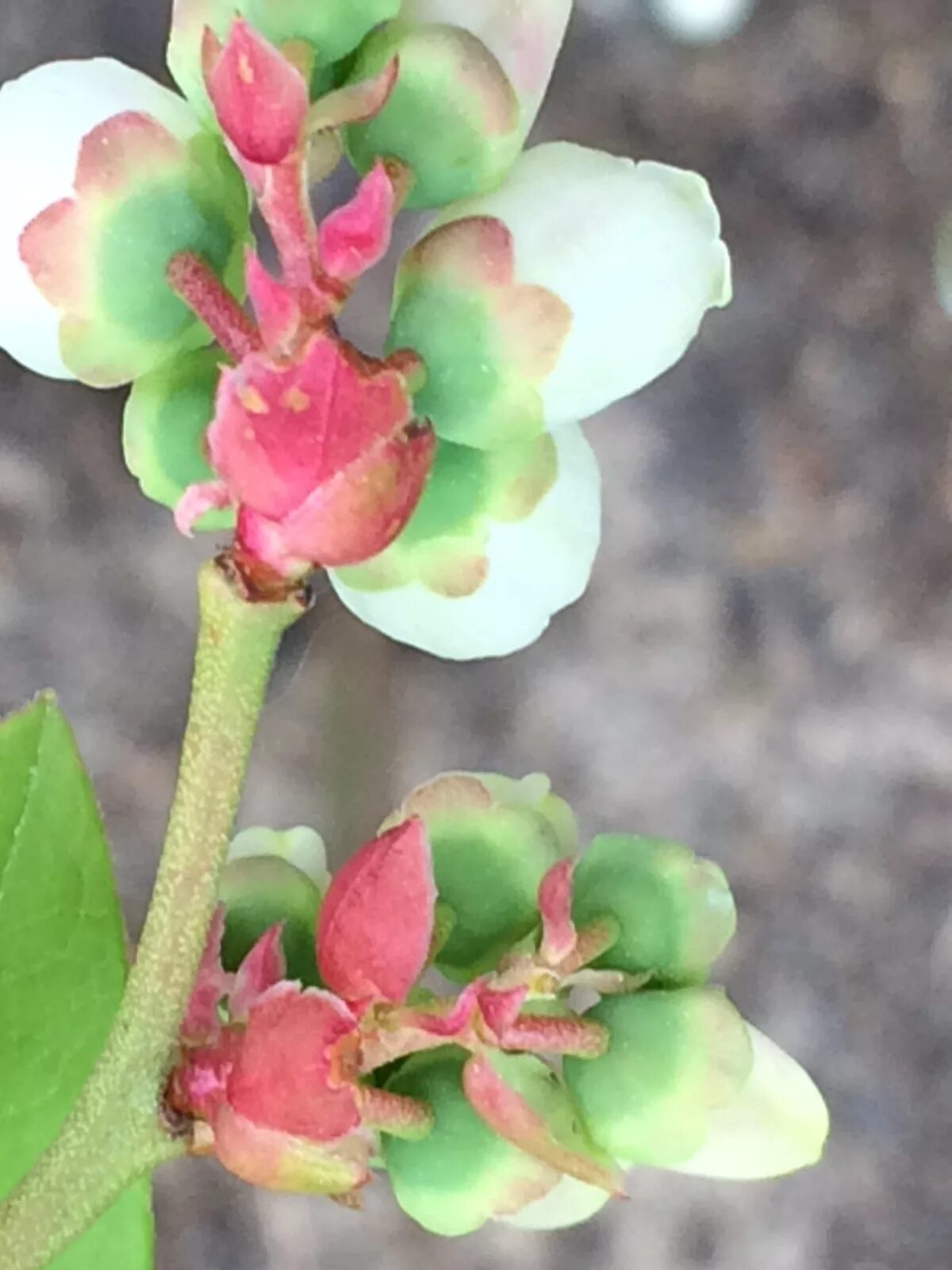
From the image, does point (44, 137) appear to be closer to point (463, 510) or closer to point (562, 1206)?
point (463, 510)

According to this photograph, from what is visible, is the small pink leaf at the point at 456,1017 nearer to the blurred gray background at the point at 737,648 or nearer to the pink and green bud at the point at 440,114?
the pink and green bud at the point at 440,114

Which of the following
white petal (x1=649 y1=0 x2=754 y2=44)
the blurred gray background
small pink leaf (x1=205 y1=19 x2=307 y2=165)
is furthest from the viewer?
white petal (x1=649 y1=0 x2=754 y2=44)

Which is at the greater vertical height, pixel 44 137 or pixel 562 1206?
pixel 44 137

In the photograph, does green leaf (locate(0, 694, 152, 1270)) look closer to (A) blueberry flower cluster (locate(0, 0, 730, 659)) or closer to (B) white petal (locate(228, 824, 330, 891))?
(B) white petal (locate(228, 824, 330, 891))

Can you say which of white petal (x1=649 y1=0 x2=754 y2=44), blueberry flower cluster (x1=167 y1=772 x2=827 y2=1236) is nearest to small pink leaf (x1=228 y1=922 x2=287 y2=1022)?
blueberry flower cluster (x1=167 y1=772 x2=827 y2=1236)

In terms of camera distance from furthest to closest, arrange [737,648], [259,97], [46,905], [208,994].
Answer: [737,648], [46,905], [208,994], [259,97]

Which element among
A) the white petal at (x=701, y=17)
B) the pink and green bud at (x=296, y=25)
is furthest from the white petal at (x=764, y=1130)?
the white petal at (x=701, y=17)

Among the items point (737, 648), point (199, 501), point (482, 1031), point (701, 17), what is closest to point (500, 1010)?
point (482, 1031)
